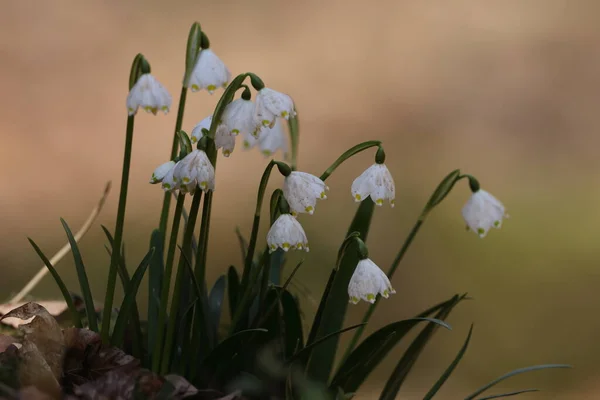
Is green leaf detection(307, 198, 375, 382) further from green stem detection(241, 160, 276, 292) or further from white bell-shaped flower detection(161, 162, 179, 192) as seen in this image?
white bell-shaped flower detection(161, 162, 179, 192)

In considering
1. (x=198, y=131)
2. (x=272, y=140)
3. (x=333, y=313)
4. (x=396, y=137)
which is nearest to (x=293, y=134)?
(x=272, y=140)

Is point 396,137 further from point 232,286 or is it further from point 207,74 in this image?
point 207,74

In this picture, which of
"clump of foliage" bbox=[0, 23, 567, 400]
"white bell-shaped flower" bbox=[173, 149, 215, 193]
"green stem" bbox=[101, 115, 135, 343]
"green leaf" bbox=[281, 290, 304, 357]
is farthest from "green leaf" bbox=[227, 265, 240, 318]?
"white bell-shaped flower" bbox=[173, 149, 215, 193]

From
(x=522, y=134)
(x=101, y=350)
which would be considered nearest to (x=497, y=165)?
(x=522, y=134)

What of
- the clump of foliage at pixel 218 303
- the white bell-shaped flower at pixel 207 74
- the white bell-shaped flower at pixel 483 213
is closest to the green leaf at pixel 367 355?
the clump of foliage at pixel 218 303

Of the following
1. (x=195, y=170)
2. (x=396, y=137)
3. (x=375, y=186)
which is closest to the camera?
(x=195, y=170)

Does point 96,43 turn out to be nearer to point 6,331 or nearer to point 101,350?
point 6,331

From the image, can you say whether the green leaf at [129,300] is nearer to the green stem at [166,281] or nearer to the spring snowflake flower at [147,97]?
the green stem at [166,281]
